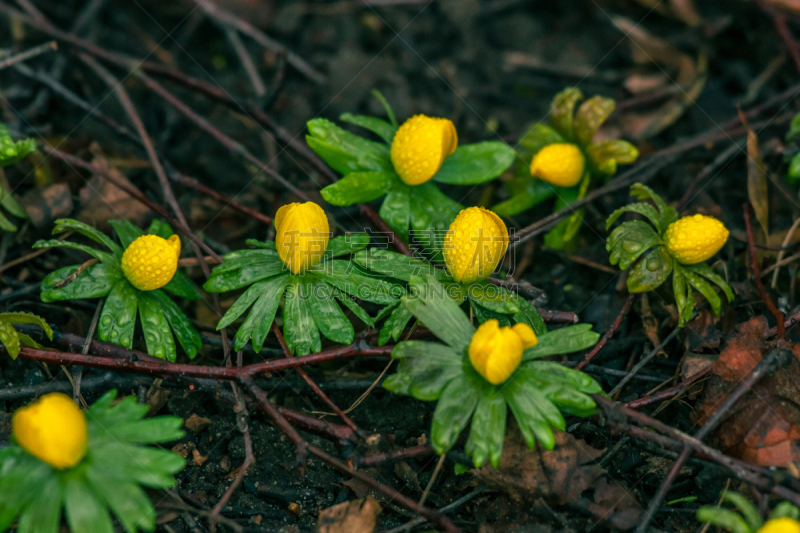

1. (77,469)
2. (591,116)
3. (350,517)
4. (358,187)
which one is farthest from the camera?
(591,116)

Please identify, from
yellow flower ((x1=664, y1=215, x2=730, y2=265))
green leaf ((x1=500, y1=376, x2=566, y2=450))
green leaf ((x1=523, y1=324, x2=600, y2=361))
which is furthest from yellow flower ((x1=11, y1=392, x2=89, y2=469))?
yellow flower ((x1=664, y1=215, x2=730, y2=265))

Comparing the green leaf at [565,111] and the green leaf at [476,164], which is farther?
the green leaf at [565,111]

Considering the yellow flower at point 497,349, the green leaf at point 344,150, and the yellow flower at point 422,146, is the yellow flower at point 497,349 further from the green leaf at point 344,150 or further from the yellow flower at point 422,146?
the green leaf at point 344,150

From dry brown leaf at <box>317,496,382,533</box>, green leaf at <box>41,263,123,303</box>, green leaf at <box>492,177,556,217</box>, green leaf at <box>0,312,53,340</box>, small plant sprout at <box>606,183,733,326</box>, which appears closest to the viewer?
dry brown leaf at <box>317,496,382,533</box>

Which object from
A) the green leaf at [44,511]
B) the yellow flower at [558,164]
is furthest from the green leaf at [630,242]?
the green leaf at [44,511]

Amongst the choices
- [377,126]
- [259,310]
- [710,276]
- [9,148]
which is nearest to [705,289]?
[710,276]

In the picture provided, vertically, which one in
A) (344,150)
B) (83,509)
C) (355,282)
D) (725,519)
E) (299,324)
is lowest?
(83,509)

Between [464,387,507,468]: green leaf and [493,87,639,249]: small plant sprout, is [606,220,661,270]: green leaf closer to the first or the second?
[493,87,639,249]: small plant sprout

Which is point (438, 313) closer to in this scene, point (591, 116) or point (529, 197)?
point (529, 197)
